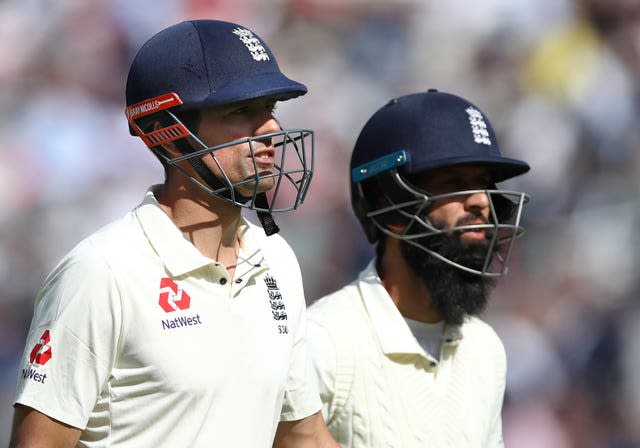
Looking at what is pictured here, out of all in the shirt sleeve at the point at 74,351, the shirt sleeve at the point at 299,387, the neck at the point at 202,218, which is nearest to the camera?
the shirt sleeve at the point at 74,351

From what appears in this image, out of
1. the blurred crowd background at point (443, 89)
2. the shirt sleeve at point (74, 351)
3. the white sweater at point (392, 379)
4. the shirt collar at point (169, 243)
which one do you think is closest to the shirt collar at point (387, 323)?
the white sweater at point (392, 379)

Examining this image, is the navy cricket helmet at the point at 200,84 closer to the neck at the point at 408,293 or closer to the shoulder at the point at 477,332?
the neck at the point at 408,293

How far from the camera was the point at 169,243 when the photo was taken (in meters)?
2.25

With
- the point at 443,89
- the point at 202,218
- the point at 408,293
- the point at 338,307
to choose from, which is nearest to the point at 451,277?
the point at 408,293

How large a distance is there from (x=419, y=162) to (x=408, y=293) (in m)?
0.41

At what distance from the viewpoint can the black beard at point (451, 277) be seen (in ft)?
10.4

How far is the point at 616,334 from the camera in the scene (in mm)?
5746

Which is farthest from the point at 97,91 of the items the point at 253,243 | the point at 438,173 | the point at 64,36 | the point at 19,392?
the point at 19,392

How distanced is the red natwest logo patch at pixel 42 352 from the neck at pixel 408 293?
1.39 metres

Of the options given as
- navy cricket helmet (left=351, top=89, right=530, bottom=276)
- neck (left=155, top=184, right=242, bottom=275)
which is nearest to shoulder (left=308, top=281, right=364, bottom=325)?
navy cricket helmet (left=351, top=89, right=530, bottom=276)

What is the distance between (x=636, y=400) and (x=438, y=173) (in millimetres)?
3098

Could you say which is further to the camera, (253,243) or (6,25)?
(6,25)

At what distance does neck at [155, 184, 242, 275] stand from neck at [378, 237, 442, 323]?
3.17 ft

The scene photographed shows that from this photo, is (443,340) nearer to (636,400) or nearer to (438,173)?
(438,173)
